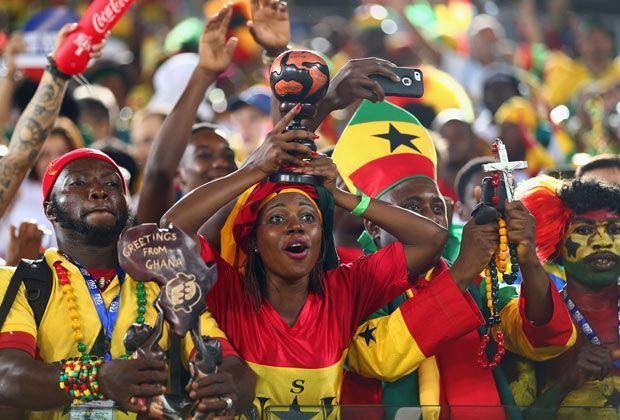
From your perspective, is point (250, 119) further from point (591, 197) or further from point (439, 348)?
point (439, 348)

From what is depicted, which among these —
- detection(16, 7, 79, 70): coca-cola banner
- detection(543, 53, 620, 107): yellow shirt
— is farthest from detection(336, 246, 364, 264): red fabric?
detection(543, 53, 620, 107): yellow shirt

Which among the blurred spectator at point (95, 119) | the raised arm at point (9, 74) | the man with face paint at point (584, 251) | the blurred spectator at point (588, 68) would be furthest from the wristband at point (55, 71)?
the blurred spectator at point (588, 68)

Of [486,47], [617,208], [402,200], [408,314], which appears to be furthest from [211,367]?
[486,47]

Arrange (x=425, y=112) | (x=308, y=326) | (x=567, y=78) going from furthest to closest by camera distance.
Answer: (x=567, y=78)
(x=425, y=112)
(x=308, y=326)

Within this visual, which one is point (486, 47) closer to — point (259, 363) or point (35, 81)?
point (35, 81)

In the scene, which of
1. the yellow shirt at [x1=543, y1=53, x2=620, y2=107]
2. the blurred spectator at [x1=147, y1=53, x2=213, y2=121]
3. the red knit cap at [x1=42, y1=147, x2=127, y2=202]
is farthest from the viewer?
the yellow shirt at [x1=543, y1=53, x2=620, y2=107]

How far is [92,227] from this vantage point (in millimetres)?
4082

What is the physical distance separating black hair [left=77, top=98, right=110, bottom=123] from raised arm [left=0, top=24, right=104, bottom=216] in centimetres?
293

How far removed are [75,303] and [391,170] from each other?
4.45 ft

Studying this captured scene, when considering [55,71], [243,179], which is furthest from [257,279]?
[55,71]

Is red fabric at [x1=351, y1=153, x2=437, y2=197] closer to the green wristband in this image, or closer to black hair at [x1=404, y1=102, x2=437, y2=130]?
the green wristband

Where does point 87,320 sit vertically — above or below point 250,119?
below

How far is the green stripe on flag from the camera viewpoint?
4.81 m

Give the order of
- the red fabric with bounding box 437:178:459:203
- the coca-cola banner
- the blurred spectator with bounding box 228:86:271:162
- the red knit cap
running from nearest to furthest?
the red knit cap → the red fabric with bounding box 437:178:459:203 → the coca-cola banner → the blurred spectator with bounding box 228:86:271:162
